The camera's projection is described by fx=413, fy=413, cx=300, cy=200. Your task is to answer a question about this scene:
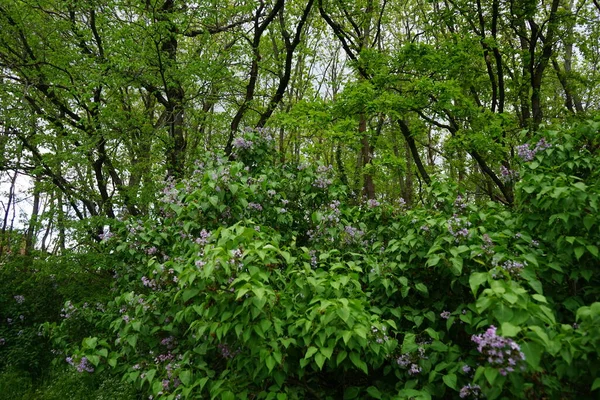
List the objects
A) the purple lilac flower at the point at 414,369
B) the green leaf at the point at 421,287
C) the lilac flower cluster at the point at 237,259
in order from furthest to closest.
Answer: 1. the green leaf at the point at 421,287
2. the purple lilac flower at the point at 414,369
3. the lilac flower cluster at the point at 237,259

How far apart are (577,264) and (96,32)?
333 inches

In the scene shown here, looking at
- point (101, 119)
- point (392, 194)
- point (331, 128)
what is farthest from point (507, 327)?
point (392, 194)

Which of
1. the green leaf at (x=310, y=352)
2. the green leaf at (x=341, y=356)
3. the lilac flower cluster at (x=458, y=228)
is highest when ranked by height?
the lilac flower cluster at (x=458, y=228)

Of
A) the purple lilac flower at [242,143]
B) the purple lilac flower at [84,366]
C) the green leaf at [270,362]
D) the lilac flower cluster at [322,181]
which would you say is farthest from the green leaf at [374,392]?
the purple lilac flower at [242,143]

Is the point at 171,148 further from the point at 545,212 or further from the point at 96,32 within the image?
the point at 545,212

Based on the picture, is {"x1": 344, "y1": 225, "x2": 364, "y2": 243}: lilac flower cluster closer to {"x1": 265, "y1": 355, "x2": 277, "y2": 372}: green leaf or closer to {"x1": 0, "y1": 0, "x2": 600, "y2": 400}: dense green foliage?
{"x1": 0, "y1": 0, "x2": 600, "y2": 400}: dense green foliage

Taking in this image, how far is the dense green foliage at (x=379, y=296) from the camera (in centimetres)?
226

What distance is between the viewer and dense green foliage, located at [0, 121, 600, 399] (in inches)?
89.1

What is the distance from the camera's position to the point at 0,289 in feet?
27.5

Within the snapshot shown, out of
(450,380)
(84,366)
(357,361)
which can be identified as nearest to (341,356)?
(357,361)

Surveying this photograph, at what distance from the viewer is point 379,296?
3.56 meters

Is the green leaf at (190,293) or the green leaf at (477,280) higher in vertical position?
the green leaf at (477,280)

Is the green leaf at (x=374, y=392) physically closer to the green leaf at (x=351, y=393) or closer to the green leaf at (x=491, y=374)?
the green leaf at (x=351, y=393)

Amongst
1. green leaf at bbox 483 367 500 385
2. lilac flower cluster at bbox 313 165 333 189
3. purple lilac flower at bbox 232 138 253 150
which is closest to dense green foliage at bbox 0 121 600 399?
green leaf at bbox 483 367 500 385
